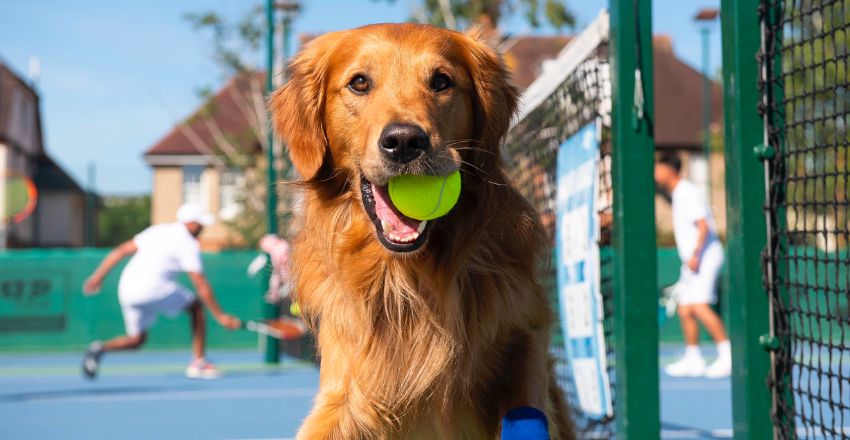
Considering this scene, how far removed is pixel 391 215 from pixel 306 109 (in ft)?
2.11

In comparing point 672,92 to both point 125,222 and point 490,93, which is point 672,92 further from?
point 490,93

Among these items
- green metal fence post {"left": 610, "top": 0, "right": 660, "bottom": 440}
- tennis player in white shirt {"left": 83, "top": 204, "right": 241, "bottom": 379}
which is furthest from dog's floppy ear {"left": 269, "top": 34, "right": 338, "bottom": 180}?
tennis player in white shirt {"left": 83, "top": 204, "right": 241, "bottom": 379}

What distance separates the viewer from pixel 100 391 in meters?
11.3

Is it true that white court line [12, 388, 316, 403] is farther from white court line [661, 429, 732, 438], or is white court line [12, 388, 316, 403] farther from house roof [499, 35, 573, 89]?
house roof [499, 35, 573, 89]

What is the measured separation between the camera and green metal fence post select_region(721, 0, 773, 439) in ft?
10.2

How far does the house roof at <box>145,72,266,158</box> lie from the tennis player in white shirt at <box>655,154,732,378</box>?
2464 centimetres

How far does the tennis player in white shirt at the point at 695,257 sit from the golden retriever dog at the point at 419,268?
24.5 ft

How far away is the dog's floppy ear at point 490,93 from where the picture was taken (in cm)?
364

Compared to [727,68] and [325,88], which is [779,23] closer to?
[727,68]

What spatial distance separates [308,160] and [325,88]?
0.30 m

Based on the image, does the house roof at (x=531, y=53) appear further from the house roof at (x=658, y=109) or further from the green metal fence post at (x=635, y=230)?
the green metal fence post at (x=635, y=230)

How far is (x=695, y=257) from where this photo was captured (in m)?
10.7

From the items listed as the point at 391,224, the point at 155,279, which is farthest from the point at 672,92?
the point at 391,224

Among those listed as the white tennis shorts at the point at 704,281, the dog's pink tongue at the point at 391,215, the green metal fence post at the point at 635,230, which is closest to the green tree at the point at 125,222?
the white tennis shorts at the point at 704,281
